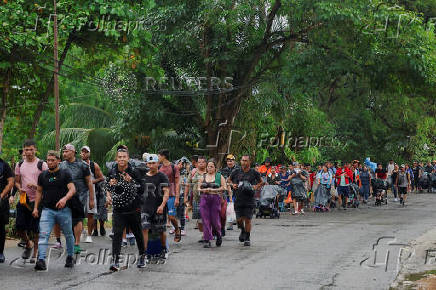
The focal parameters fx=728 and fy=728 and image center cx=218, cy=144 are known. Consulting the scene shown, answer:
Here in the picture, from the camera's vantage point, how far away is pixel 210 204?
13602mm

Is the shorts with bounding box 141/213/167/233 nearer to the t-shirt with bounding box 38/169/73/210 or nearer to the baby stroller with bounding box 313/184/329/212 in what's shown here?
the t-shirt with bounding box 38/169/73/210

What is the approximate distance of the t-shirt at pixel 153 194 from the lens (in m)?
11.2

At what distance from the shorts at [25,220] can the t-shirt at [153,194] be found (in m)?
1.67

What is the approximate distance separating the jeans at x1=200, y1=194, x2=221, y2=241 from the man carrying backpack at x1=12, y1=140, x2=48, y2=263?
3.37 m

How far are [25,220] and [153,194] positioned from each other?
2016mm

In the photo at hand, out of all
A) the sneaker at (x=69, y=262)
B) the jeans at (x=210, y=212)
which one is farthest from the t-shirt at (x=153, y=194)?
the jeans at (x=210, y=212)

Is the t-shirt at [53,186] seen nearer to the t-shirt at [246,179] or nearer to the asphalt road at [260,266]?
the asphalt road at [260,266]

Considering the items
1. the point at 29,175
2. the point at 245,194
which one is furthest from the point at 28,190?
the point at 245,194

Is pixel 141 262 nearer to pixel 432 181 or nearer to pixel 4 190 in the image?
pixel 4 190

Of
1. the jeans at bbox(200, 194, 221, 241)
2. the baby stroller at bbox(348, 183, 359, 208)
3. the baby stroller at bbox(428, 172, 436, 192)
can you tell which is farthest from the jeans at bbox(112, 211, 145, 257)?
the baby stroller at bbox(428, 172, 436, 192)

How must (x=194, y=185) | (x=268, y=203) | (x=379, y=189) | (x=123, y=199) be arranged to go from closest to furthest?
1. (x=123, y=199)
2. (x=194, y=185)
3. (x=268, y=203)
4. (x=379, y=189)

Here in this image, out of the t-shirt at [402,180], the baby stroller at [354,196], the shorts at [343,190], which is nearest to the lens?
the shorts at [343,190]

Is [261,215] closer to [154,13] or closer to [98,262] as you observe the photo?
[154,13]

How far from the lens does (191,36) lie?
83.1ft
